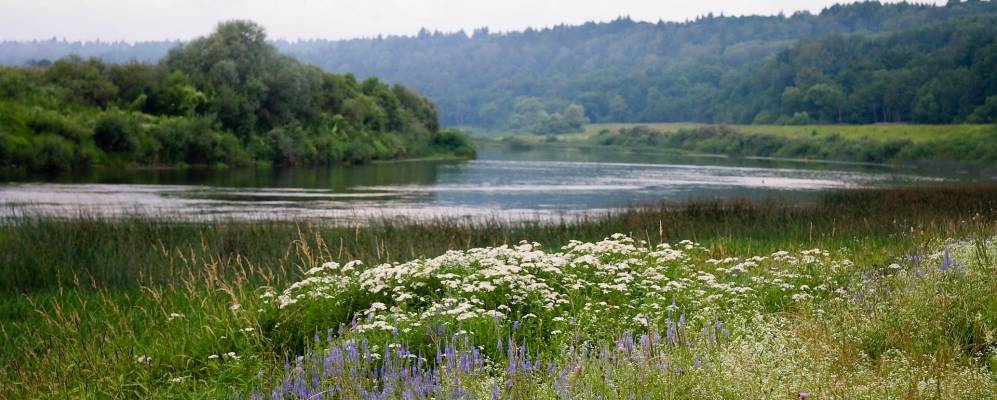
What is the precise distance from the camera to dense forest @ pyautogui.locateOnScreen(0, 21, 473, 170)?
49.8 m

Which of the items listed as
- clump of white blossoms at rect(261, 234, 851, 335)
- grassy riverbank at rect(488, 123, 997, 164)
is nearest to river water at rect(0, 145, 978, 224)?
clump of white blossoms at rect(261, 234, 851, 335)

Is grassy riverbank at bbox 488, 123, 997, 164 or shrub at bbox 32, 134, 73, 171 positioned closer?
shrub at bbox 32, 134, 73, 171

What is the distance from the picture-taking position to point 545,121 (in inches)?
7116

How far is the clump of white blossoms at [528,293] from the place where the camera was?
7980mm

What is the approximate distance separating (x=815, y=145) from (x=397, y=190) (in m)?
67.0

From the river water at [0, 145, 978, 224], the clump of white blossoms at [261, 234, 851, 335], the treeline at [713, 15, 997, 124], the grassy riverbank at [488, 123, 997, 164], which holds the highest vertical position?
the treeline at [713, 15, 997, 124]

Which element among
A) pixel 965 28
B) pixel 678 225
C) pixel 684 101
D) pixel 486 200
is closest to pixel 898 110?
pixel 965 28

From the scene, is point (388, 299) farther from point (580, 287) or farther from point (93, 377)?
point (93, 377)

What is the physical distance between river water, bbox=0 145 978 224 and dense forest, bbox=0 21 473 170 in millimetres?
3430

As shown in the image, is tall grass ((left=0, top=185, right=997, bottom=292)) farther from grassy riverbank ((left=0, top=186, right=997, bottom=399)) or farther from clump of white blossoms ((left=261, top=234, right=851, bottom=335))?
clump of white blossoms ((left=261, top=234, right=851, bottom=335))

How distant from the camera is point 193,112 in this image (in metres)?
59.0

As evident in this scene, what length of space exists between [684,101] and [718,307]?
188 metres

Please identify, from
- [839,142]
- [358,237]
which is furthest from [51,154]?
[839,142]

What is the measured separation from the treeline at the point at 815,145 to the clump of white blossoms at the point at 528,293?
73.3m
